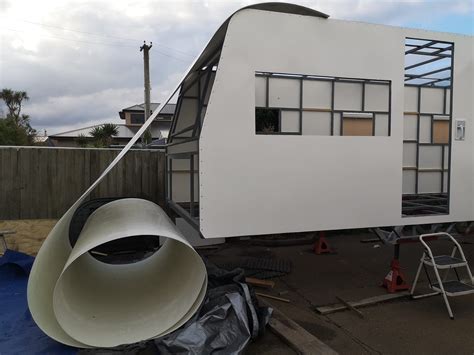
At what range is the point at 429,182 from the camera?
24.4 feet

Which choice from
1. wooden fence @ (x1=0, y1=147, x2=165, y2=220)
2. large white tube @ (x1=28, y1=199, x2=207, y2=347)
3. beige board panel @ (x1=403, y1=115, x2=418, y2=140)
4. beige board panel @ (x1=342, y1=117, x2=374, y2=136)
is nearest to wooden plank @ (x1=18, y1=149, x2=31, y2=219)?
wooden fence @ (x1=0, y1=147, x2=165, y2=220)

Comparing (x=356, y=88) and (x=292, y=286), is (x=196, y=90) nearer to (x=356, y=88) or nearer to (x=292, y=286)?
(x=356, y=88)

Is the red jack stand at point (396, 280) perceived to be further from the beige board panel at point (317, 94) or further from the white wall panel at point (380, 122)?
the beige board panel at point (317, 94)

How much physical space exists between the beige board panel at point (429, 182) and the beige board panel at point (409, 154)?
25 cm

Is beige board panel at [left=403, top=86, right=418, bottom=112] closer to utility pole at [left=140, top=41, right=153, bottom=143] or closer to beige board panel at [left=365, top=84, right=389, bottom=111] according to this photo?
beige board panel at [left=365, top=84, right=389, bottom=111]

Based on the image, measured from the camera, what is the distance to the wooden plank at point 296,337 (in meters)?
3.45

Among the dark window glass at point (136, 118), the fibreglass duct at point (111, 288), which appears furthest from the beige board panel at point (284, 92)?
the dark window glass at point (136, 118)

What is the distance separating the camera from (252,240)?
25.6ft

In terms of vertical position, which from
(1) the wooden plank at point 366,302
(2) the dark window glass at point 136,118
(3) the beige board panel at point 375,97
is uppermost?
(2) the dark window glass at point 136,118

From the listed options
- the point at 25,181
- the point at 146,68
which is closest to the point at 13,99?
the point at 146,68

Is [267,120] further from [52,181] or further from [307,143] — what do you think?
[52,181]

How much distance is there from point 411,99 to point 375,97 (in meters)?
0.85

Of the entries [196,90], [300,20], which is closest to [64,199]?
[196,90]

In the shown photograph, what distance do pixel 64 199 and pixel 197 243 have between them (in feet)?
8.10
